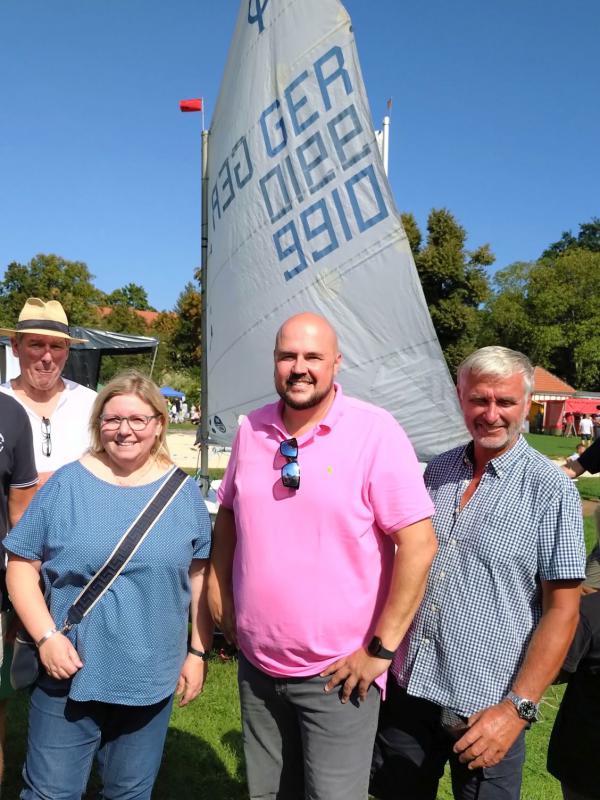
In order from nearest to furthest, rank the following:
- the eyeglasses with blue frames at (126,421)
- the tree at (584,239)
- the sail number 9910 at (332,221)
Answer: the eyeglasses with blue frames at (126,421) < the sail number 9910 at (332,221) < the tree at (584,239)

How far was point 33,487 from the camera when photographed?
7.65 feet

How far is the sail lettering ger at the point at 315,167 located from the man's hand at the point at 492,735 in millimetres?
3316

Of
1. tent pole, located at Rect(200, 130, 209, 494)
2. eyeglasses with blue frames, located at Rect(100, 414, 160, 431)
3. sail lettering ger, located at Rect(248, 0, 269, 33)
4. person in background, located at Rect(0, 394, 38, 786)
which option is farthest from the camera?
tent pole, located at Rect(200, 130, 209, 494)

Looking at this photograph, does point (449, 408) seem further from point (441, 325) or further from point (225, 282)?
point (441, 325)

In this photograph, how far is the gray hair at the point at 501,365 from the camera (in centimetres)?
183

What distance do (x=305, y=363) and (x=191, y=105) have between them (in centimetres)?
485

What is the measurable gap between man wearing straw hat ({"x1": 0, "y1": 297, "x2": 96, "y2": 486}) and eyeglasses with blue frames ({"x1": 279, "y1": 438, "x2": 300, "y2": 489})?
133 centimetres

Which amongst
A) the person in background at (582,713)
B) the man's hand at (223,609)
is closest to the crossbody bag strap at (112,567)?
the man's hand at (223,609)

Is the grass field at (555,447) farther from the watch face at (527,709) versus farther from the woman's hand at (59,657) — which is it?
the woman's hand at (59,657)

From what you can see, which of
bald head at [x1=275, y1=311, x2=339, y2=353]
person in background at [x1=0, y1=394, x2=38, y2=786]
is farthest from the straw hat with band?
bald head at [x1=275, y1=311, x2=339, y2=353]

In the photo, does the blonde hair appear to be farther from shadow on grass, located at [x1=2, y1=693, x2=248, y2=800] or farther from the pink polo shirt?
shadow on grass, located at [x1=2, y1=693, x2=248, y2=800]

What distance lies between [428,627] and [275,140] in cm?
378

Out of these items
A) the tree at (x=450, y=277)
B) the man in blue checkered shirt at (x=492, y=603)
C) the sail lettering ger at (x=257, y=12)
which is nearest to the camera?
the man in blue checkered shirt at (x=492, y=603)

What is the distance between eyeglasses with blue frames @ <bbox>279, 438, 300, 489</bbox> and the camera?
68.6 inches
